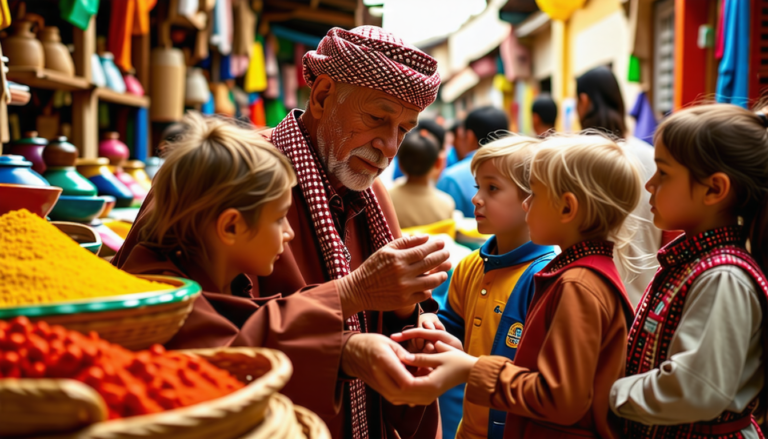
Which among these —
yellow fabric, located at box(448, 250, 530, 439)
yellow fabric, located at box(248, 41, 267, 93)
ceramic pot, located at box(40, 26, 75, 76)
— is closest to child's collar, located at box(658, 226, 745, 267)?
yellow fabric, located at box(448, 250, 530, 439)

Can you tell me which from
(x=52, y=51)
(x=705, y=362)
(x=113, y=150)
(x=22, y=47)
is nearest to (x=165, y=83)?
(x=113, y=150)

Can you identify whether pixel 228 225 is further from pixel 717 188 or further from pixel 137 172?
pixel 137 172

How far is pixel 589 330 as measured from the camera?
133cm

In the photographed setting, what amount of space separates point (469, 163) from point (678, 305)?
9.08 ft

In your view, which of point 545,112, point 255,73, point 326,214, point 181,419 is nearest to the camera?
point 181,419

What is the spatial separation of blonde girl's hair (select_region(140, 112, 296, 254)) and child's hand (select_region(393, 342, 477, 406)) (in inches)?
15.8

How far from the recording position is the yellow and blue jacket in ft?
6.23

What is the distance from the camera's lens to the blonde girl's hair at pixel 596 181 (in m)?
1.53

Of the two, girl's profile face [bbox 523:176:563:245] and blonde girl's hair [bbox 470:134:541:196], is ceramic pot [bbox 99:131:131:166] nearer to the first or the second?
blonde girl's hair [bbox 470:134:541:196]

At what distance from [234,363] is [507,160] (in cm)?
131

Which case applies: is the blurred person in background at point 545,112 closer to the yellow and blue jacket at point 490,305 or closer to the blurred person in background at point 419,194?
the blurred person in background at point 419,194

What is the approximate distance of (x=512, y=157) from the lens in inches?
81.4

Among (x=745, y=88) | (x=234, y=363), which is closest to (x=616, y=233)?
(x=234, y=363)

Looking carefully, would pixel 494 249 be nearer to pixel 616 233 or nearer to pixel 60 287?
pixel 616 233
